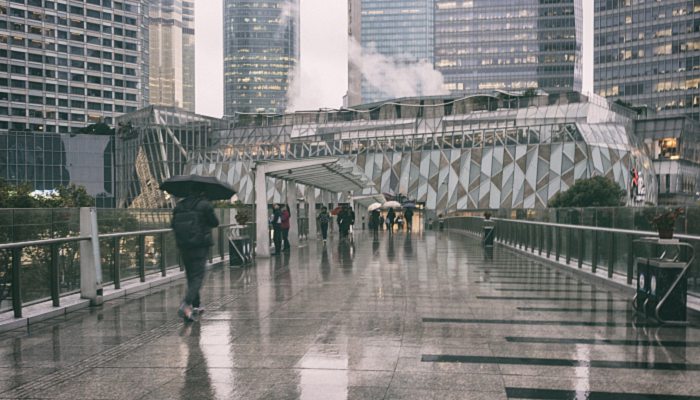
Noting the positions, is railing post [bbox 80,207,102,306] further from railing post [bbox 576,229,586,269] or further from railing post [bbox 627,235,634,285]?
railing post [bbox 576,229,586,269]

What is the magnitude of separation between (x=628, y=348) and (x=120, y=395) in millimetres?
5418

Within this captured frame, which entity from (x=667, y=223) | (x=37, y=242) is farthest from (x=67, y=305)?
(x=667, y=223)

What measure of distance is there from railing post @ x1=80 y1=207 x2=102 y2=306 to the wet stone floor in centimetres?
38

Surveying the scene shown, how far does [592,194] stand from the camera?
57.8 metres

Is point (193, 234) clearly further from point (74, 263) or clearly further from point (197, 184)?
point (74, 263)

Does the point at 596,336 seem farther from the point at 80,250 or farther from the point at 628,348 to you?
the point at 80,250

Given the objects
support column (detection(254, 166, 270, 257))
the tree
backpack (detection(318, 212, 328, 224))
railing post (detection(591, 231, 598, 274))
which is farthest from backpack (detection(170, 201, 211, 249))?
the tree

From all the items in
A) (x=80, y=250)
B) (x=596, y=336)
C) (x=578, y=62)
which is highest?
(x=578, y=62)

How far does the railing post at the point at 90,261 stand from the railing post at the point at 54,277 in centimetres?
72

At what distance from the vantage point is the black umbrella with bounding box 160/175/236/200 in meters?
10.2

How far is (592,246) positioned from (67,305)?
11.4 meters

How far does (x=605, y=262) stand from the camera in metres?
14.4

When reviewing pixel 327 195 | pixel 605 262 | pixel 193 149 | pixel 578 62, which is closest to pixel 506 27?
pixel 578 62

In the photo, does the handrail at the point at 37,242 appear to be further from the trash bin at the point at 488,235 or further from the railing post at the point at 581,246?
the trash bin at the point at 488,235
